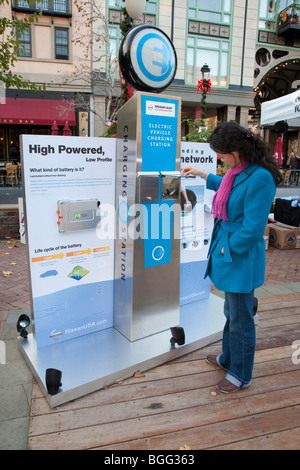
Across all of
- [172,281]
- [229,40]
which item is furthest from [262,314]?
[229,40]

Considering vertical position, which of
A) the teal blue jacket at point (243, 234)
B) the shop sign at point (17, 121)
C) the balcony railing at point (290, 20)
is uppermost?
the balcony railing at point (290, 20)

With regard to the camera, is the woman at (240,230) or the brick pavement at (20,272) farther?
the brick pavement at (20,272)

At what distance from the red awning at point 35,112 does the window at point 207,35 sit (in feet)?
20.8

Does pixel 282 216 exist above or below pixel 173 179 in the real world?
below

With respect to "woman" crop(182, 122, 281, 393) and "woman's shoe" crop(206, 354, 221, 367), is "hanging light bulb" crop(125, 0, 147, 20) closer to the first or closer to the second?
"woman" crop(182, 122, 281, 393)

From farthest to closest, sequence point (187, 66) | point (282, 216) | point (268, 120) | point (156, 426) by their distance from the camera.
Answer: point (187, 66) < point (282, 216) < point (268, 120) < point (156, 426)

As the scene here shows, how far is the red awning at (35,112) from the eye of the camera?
14828 millimetres

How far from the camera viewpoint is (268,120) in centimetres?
572

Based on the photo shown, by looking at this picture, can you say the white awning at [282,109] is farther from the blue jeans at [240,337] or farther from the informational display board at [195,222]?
the blue jeans at [240,337]

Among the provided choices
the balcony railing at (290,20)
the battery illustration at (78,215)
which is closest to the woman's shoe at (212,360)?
the battery illustration at (78,215)

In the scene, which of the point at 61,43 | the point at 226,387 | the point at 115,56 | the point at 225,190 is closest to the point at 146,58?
the point at 225,190
